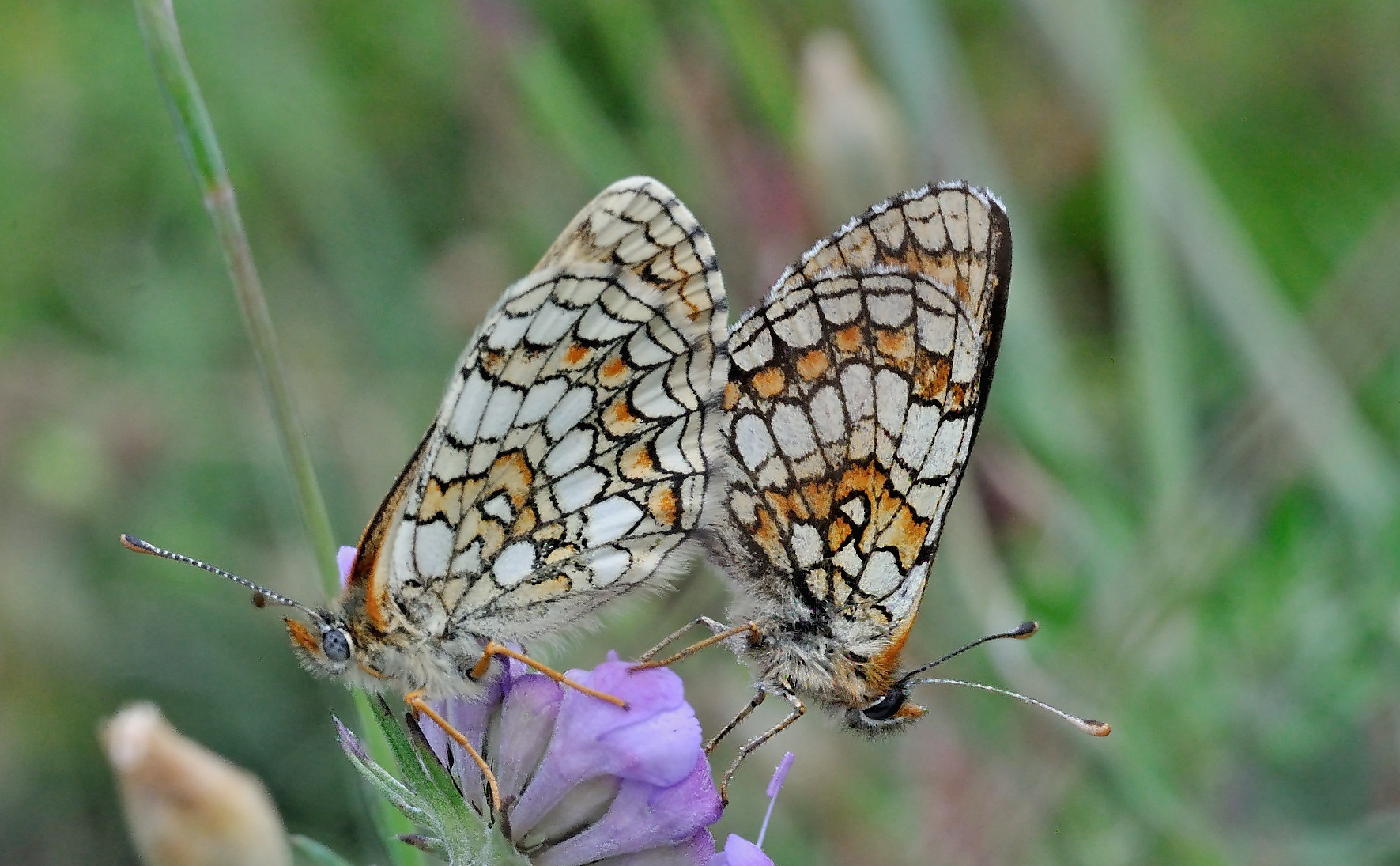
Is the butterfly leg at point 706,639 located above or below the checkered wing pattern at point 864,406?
below

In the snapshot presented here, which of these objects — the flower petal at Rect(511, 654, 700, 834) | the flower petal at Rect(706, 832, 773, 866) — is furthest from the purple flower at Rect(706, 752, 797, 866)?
the flower petal at Rect(511, 654, 700, 834)

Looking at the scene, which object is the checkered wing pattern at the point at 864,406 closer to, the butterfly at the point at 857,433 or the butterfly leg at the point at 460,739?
the butterfly at the point at 857,433

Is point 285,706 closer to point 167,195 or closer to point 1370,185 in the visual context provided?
point 167,195

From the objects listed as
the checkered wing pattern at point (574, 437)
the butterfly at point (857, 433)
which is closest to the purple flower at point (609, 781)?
the checkered wing pattern at point (574, 437)

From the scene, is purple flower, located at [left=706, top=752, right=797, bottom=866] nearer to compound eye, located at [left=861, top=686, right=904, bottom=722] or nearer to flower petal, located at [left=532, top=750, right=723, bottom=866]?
flower petal, located at [left=532, top=750, right=723, bottom=866]

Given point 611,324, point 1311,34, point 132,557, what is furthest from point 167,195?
point 1311,34

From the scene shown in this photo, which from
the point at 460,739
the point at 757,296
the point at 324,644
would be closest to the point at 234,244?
the point at 324,644
